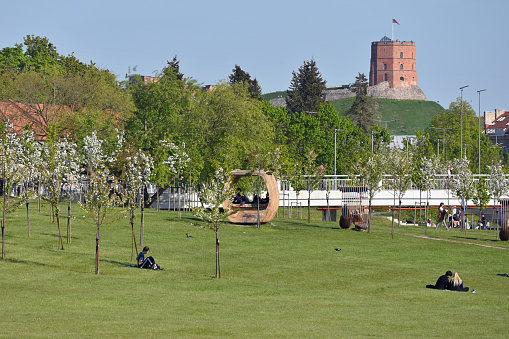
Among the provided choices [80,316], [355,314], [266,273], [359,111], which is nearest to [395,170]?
[266,273]

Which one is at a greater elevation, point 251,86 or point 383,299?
point 251,86

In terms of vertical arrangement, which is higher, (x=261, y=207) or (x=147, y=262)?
(x=261, y=207)

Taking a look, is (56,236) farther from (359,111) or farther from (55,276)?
(359,111)

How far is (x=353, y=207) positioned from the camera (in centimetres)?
5172

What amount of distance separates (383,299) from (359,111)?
363ft

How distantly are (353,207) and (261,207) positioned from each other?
20.8ft

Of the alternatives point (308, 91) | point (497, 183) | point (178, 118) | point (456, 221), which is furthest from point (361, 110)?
point (497, 183)

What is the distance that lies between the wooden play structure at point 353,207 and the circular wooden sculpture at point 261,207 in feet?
15.6

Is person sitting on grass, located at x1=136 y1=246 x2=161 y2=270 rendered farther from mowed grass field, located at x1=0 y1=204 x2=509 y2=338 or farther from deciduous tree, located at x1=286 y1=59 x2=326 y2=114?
deciduous tree, located at x1=286 y1=59 x2=326 y2=114

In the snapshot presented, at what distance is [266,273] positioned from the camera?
106ft

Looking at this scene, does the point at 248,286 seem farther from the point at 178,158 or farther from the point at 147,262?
the point at 178,158

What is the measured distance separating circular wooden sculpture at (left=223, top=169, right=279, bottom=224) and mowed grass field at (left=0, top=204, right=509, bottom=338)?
6.80ft

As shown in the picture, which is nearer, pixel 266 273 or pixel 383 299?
pixel 383 299

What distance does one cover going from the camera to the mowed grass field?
2019 centimetres
